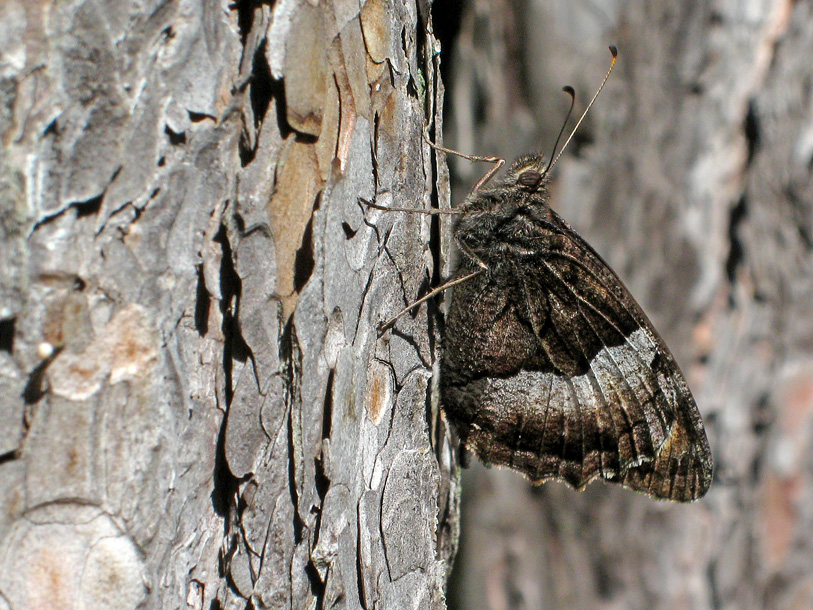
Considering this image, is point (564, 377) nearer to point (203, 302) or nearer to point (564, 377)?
point (564, 377)

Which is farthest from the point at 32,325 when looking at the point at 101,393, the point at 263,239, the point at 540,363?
the point at 540,363

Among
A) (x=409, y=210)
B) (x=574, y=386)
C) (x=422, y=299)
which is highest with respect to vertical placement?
(x=409, y=210)

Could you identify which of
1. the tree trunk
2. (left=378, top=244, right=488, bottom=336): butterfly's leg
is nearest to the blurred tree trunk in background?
(left=378, top=244, right=488, bottom=336): butterfly's leg

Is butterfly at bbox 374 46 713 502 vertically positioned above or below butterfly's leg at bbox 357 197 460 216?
below

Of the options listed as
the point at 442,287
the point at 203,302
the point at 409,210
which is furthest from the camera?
the point at 442,287

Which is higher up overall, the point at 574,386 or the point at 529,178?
the point at 529,178

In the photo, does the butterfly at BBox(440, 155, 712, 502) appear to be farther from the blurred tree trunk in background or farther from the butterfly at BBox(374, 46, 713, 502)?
the blurred tree trunk in background

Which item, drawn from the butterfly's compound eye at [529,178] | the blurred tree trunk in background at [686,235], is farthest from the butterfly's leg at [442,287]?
the blurred tree trunk in background at [686,235]

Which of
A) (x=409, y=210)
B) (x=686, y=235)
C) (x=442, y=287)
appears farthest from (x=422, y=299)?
(x=686, y=235)
